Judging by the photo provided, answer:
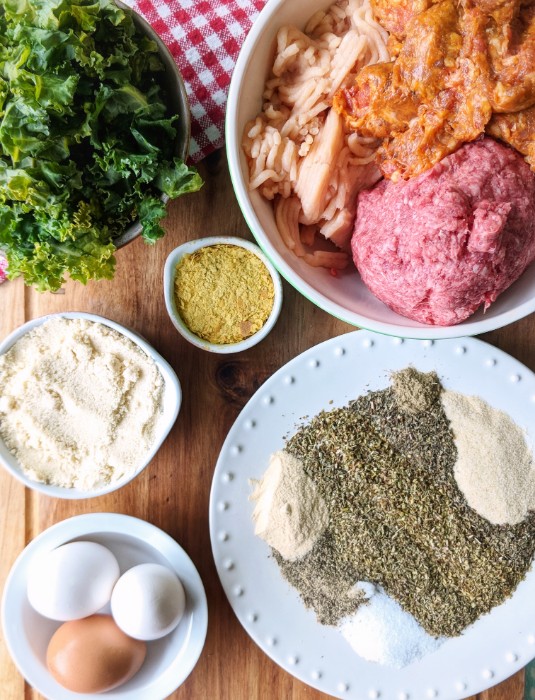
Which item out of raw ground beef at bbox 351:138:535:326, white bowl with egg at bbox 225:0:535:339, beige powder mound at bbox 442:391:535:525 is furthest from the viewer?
beige powder mound at bbox 442:391:535:525

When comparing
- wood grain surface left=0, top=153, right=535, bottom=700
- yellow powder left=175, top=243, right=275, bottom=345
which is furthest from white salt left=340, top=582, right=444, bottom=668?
yellow powder left=175, top=243, right=275, bottom=345

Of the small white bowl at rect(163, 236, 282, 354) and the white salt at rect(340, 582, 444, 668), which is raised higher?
the small white bowl at rect(163, 236, 282, 354)

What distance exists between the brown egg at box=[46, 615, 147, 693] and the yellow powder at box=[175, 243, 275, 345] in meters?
0.71

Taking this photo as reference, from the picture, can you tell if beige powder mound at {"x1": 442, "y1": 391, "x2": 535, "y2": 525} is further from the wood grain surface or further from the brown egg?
the brown egg

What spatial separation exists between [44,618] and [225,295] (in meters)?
0.89

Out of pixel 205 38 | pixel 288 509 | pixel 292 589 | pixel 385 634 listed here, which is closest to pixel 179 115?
pixel 205 38

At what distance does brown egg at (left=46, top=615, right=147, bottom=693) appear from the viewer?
153 cm

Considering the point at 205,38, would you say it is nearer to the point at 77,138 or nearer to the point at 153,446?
the point at 77,138

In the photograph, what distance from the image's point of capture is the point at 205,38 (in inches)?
60.2

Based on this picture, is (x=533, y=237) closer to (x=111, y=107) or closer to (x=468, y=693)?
(x=111, y=107)

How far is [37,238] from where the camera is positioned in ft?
4.21

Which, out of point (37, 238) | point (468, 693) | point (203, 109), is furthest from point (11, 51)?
point (468, 693)

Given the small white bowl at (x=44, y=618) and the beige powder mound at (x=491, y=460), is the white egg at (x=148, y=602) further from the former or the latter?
the beige powder mound at (x=491, y=460)

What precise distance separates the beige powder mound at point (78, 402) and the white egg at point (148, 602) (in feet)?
0.75
